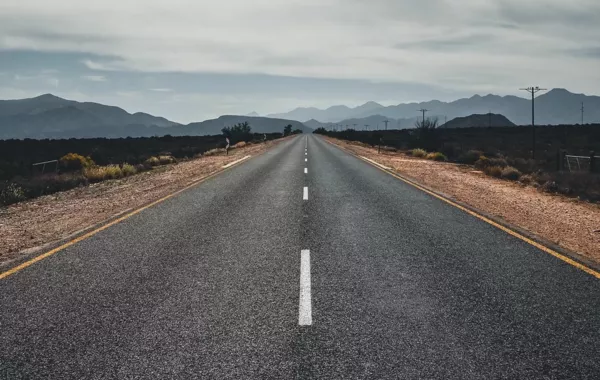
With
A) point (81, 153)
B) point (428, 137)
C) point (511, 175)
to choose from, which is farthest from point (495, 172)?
point (81, 153)

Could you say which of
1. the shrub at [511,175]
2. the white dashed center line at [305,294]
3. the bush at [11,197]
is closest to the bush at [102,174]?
the bush at [11,197]

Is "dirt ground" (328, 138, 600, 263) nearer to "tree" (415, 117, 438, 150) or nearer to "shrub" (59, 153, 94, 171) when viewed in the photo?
"shrub" (59, 153, 94, 171)

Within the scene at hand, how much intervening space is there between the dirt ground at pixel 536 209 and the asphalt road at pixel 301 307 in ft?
3.77

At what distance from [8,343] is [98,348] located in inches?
33.4

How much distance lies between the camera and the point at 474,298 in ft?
15.6

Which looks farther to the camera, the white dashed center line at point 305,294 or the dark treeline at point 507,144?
the dark treeline at point 507,144

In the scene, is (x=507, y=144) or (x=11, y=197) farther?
(x=507, y=144)

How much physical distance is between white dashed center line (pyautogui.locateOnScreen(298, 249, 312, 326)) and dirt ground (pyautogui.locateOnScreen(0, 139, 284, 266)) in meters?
4.37

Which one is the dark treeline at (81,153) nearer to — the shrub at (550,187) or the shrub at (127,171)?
the shrub at (127,171)

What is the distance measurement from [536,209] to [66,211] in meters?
11.9

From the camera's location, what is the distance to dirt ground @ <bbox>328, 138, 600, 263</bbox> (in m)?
7.84

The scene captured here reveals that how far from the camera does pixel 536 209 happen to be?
11102 mm

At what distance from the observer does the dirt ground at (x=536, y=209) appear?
7.84 m

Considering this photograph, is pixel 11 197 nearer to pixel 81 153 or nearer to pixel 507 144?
pixel 81 153
